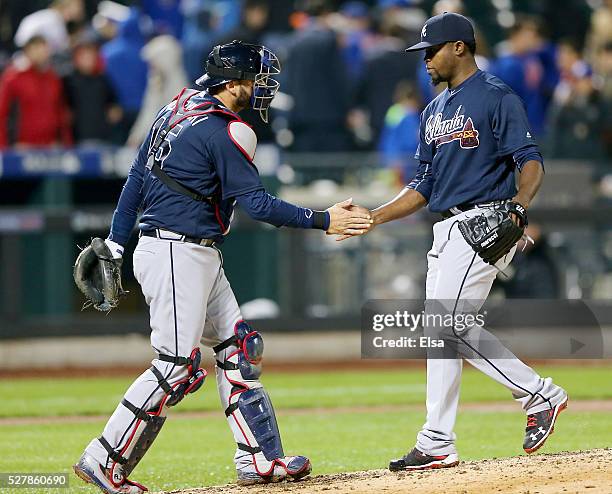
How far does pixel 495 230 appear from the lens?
6203mm

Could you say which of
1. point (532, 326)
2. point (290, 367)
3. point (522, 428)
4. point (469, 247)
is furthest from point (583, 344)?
point (469, 247)

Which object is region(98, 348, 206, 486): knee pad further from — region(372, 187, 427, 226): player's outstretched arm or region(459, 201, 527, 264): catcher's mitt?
region(459, 201, 527, 264): catcher's mitt

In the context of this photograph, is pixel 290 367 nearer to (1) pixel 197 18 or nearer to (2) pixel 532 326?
(2) pixel 532 326

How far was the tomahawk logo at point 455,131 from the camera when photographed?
6402 millimetres

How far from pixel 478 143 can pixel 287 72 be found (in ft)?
27.3

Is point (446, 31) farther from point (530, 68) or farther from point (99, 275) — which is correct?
point (530, 68)

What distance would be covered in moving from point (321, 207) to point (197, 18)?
11.9 ft

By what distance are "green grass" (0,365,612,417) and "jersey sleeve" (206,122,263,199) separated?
4.83 metres

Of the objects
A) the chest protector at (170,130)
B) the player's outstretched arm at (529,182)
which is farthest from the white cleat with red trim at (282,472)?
the player's outstretched arm at (529,182)

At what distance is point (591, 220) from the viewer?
1351 centimetres

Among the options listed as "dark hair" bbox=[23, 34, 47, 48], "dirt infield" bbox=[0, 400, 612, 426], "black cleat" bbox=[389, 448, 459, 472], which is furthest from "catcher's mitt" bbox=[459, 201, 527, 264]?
"dark hair" bbox=[23, 34, 47, 48]

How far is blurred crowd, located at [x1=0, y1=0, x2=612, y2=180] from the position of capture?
1379 cm

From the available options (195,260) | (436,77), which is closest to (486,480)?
(195,260)

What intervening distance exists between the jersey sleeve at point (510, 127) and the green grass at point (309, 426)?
210 cm
